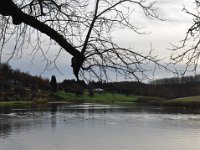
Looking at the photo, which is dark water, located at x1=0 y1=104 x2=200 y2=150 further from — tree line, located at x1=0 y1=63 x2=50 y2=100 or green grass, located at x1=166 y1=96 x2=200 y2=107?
tree line, located at x1=0 y1=63 x2=50 y2=100

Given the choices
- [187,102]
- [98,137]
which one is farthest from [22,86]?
[98,137]

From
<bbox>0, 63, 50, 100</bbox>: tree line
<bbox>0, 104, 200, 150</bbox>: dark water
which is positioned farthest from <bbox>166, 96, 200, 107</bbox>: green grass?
<bbox>0, 104, 200, 150</bbox>: dark water

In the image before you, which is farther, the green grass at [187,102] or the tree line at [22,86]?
the tree line at [22,86]

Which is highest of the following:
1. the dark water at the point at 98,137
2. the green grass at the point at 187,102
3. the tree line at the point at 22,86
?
the tree line at the point at 22,86

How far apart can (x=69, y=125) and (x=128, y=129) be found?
→ 5.54m

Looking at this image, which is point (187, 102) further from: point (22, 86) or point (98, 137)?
point (98, 137)

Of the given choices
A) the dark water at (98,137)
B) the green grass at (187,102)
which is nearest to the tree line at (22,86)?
the green grass at (187,102)

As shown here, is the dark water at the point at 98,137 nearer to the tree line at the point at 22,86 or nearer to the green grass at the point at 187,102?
the green grass at the point at 187,102

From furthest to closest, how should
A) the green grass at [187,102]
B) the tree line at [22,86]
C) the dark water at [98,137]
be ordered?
the tree line at [22,86] → the green grass at [187,102] → the dark water at [98,137]

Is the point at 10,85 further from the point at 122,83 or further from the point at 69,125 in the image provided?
the point at 122,83

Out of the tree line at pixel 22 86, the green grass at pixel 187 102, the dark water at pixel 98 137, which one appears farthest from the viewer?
the tree line at pixel 22 86

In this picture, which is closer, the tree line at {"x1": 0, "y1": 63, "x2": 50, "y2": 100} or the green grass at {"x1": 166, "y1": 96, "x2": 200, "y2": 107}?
the green grass at {"x1": 166, "y1": 96, "x2": 200, "y2": 107}

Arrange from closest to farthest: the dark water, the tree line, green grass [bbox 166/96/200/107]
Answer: the dark water → green grass [bbox 166/96/200/107] → the tree line

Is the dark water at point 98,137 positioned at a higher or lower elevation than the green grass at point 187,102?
lower
